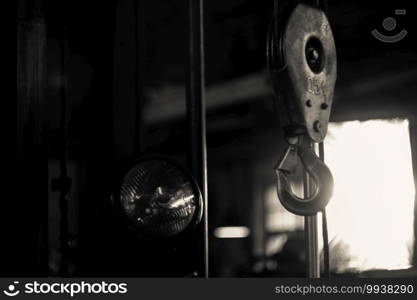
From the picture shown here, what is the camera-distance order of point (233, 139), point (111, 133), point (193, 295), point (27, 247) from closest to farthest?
point (193, 295)
point (27, 247)
point (111, 133)
point (233, 139)

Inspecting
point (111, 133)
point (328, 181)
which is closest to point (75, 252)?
point (111, 133)

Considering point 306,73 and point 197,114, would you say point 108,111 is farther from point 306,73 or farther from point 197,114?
point 306,73

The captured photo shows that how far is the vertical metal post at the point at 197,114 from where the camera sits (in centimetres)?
116

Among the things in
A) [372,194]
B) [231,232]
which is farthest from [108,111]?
[372,194]

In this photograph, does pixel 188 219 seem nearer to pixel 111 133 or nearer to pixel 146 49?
pixel 111 133

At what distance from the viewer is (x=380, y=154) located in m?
1.98

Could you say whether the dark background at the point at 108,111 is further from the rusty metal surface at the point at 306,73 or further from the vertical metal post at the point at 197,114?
the rusty metal surface at the point at 306,73

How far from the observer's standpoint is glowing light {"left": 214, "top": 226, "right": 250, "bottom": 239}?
173 cm

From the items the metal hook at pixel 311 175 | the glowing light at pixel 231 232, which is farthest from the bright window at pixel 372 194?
the metal hook at pixel 311 175

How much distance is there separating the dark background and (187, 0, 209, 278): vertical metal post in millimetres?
127

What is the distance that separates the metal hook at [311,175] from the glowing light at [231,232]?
815mm

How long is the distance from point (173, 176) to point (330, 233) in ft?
3.15

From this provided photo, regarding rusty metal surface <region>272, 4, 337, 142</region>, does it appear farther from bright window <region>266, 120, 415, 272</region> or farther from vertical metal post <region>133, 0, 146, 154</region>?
bright window <region>266, 120, 415, 272</region>

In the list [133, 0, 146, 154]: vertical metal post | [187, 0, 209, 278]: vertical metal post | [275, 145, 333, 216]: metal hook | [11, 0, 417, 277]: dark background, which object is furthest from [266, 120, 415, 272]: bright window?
[275, 145, 333, 216]: metal hook
